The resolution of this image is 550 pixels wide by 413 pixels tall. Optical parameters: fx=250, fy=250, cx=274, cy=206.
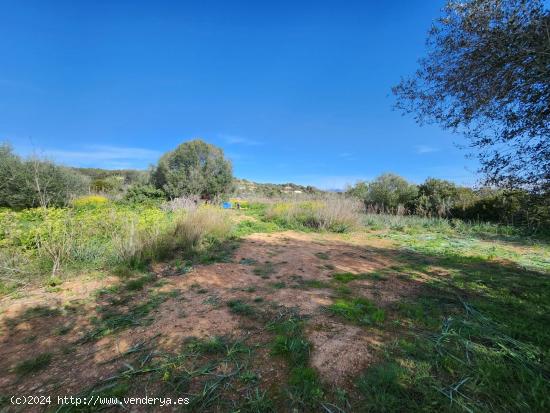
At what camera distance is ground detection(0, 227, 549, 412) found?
162cm

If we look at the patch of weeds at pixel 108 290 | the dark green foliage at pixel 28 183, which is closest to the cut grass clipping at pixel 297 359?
the patch of weeds at pixel 108 290

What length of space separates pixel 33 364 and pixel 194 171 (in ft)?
38.0

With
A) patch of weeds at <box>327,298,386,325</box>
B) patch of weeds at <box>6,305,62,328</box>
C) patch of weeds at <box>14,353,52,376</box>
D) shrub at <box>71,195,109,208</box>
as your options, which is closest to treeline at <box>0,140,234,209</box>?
shrub at <box>71,195,109,208</box>

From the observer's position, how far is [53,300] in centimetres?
313

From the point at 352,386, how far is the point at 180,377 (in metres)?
1.18

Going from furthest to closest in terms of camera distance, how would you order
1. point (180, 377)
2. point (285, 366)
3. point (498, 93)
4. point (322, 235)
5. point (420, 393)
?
point (322, 235) → point (498, 93) → point (285, 366) → point (180, 377) → point (420, 393)

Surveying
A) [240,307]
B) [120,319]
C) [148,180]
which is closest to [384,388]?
[240,307]

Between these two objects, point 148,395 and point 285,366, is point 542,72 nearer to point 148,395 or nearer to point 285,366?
point 285,366

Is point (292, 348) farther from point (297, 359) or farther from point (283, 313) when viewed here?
point (283, 313)

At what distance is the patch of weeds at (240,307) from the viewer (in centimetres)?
274

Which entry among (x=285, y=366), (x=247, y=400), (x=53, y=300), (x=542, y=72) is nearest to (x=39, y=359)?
(x=53, y=300)

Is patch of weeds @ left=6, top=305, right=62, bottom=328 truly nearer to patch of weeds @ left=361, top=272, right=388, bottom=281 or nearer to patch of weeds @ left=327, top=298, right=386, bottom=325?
patch of weeds @ left=327, top=298, right=386, bottom=325

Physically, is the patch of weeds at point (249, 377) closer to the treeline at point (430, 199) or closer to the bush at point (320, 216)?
the treeline at point (430, 199)

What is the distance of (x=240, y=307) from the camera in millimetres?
2840
